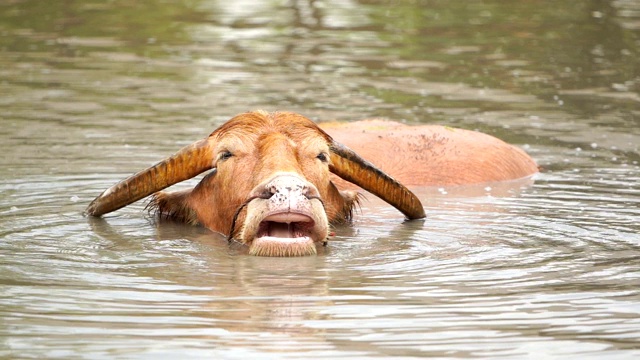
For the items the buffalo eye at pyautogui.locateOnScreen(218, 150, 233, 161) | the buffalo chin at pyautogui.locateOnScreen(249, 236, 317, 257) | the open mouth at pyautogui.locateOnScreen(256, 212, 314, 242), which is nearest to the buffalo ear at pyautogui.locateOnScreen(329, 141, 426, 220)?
the buffalo eye at pyautogui.locateOnScreen(218, 150, 233, 161)

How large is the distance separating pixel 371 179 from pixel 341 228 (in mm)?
431

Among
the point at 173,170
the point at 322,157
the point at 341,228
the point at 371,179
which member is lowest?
the point at 341,228

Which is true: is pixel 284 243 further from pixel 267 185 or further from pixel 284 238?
pixel 267 185

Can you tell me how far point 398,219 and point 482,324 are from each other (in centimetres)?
366

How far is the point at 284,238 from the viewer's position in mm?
9148

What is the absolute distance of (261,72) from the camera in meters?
19.2

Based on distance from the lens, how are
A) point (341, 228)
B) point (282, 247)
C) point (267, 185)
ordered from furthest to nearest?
point (341, 228), point (282, 247), point (267, 185)

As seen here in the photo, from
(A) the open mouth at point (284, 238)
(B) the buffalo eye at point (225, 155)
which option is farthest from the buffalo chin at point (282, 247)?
(B) the buffalo eye at point (225, 155)

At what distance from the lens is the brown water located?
7.17 m

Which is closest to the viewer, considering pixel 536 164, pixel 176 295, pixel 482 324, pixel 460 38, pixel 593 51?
pixel 482 324

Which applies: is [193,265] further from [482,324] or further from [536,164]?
[536,164]

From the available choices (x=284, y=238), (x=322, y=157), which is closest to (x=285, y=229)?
(x=284, y=238)

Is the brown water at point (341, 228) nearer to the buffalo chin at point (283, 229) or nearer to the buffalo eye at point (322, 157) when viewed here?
the buffalo chin at point (283, 229)

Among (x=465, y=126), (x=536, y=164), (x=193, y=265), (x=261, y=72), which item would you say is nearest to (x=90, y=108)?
(x=261, y=72)
